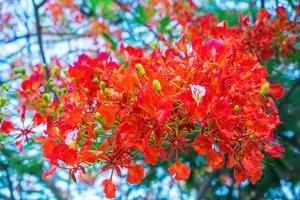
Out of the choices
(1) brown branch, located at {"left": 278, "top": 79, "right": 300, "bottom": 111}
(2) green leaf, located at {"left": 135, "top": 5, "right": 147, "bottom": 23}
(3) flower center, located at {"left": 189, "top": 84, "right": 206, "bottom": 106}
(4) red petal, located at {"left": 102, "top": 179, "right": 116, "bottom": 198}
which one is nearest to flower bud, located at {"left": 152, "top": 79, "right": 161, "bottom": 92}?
(3) flower center, located at {"left": 189, "top": 84, "right": 206, "bottom": 106}

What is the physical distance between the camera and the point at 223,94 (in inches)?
57.5

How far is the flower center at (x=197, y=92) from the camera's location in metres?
1.36

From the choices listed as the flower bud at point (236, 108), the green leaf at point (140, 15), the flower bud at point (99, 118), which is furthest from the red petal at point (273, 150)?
the green leaf at point (140, 15)

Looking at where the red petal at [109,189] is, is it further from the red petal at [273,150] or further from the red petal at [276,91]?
the red petal at [276,91]

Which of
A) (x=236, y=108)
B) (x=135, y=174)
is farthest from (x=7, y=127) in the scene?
(x=236, y=108)

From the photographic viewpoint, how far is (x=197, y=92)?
4.57 feet

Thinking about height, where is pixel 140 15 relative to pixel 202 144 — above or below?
above

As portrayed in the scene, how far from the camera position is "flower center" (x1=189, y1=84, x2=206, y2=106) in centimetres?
136

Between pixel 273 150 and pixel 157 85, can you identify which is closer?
pixel 157 85

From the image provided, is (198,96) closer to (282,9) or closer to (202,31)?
(202,31)

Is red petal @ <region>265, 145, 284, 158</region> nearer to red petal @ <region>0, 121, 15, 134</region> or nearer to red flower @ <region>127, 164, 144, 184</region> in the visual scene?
red flower @ <region>127, 164, 144, 184</region>

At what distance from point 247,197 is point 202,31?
1.23 meters

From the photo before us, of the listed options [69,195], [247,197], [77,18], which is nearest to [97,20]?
[77,18]

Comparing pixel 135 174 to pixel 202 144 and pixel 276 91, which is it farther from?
pixel 276 91
